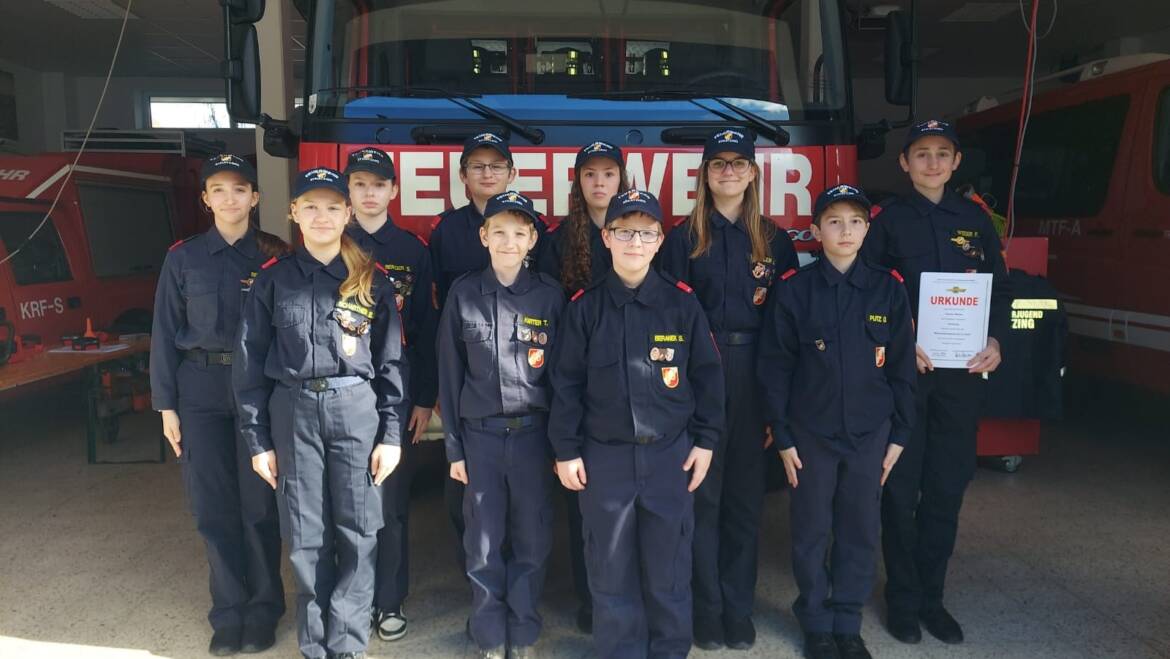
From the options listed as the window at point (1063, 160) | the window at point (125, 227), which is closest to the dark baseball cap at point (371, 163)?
the window at point (1063, 160)

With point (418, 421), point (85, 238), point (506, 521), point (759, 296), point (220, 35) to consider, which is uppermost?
point (220, 35)

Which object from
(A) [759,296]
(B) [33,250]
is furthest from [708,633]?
A: (B) [33,250]

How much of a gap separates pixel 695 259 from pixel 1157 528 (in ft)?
9.93

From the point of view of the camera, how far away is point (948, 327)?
2953 mm

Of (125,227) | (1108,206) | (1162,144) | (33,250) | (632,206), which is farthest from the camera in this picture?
(125,227)

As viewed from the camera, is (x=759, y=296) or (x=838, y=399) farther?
(x=759, y=296)

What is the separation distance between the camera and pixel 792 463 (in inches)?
112

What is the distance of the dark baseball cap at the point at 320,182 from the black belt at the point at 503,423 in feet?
2.67

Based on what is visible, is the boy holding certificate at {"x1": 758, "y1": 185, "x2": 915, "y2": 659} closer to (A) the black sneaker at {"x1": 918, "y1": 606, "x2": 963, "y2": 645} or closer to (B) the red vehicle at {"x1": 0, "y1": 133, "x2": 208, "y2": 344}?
(A) the black sneaker at {"x1": 918, "y1": 606, "x2": 963, "y2": 645}

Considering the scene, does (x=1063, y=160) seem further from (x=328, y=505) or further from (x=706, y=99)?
(x=328, y=505)

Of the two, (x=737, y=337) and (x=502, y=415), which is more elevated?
(x=737, y=337)

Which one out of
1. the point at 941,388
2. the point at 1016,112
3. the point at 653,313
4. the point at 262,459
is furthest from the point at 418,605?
the point at 1016,112

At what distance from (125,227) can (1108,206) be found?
7349mm

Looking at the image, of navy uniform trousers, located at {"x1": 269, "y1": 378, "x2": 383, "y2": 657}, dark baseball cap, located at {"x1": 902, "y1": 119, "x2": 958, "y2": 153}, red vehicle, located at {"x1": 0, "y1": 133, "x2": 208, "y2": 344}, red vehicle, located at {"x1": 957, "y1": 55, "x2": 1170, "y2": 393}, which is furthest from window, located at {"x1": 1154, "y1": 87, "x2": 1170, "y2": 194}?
red vehicle, located at {"x1": 0, "y1": 133, "x2": 208, "y2": 344}
